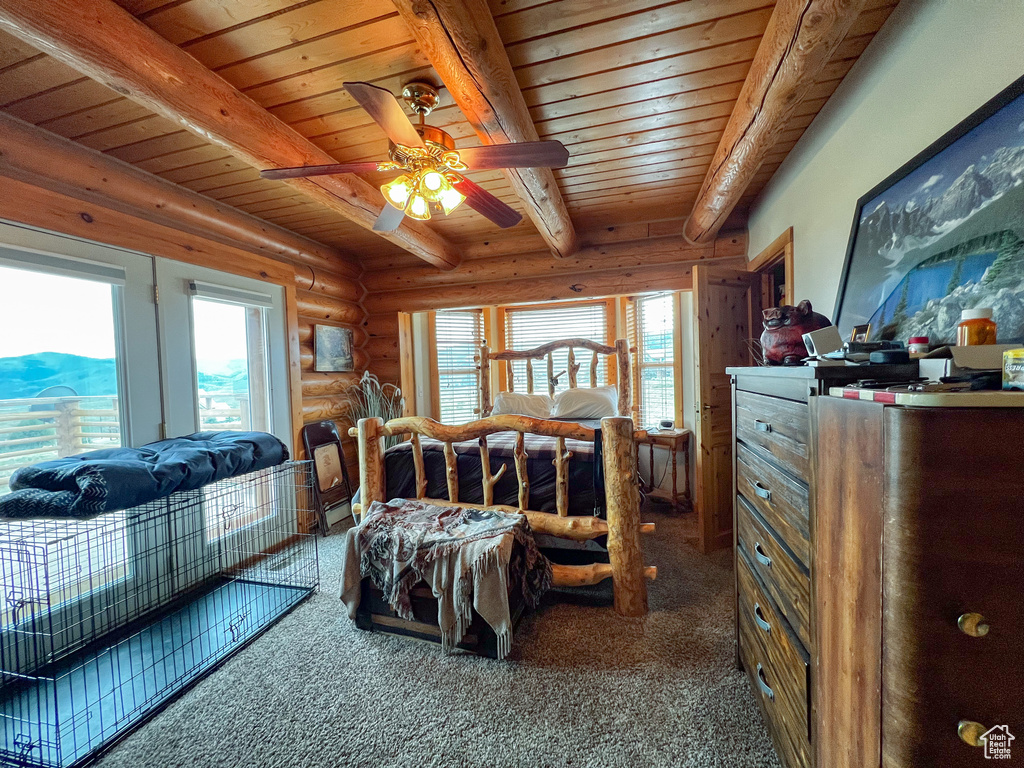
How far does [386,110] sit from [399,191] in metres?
0.56

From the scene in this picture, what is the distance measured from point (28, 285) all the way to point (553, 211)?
2.72m

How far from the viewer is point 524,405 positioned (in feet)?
13.1

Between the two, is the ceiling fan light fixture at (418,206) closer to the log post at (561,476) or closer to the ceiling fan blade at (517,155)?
the ceiling fan blade at (517,155)

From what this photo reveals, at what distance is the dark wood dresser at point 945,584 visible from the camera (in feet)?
1.90

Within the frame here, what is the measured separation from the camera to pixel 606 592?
2.32 meters

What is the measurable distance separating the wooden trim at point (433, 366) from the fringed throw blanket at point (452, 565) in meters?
2.56

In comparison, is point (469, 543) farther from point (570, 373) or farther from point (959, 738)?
point (570, 373)

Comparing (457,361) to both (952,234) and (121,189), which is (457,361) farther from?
(952,234)

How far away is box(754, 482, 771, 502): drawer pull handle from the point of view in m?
1.21

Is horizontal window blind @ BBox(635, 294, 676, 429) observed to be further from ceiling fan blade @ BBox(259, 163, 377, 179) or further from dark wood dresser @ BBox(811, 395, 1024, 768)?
dark wood dresser @ BBox(811, 395, 1024, 768)

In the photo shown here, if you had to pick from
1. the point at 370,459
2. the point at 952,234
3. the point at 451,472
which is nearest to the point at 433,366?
the point at 370,459

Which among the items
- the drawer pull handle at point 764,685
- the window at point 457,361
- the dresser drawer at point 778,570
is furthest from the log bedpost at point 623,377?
the drawer pull handle at point 764,685

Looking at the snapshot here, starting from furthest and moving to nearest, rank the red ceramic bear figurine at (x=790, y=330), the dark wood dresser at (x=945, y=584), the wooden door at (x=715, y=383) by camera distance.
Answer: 1. the wooden door at (x=715, y=383)
2. the red ceramic bear figurine at (x=790, y=330)
3. the dark wood dresser at (x=945, y=584)

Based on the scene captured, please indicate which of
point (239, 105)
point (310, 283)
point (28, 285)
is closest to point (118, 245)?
point (28, 285)
